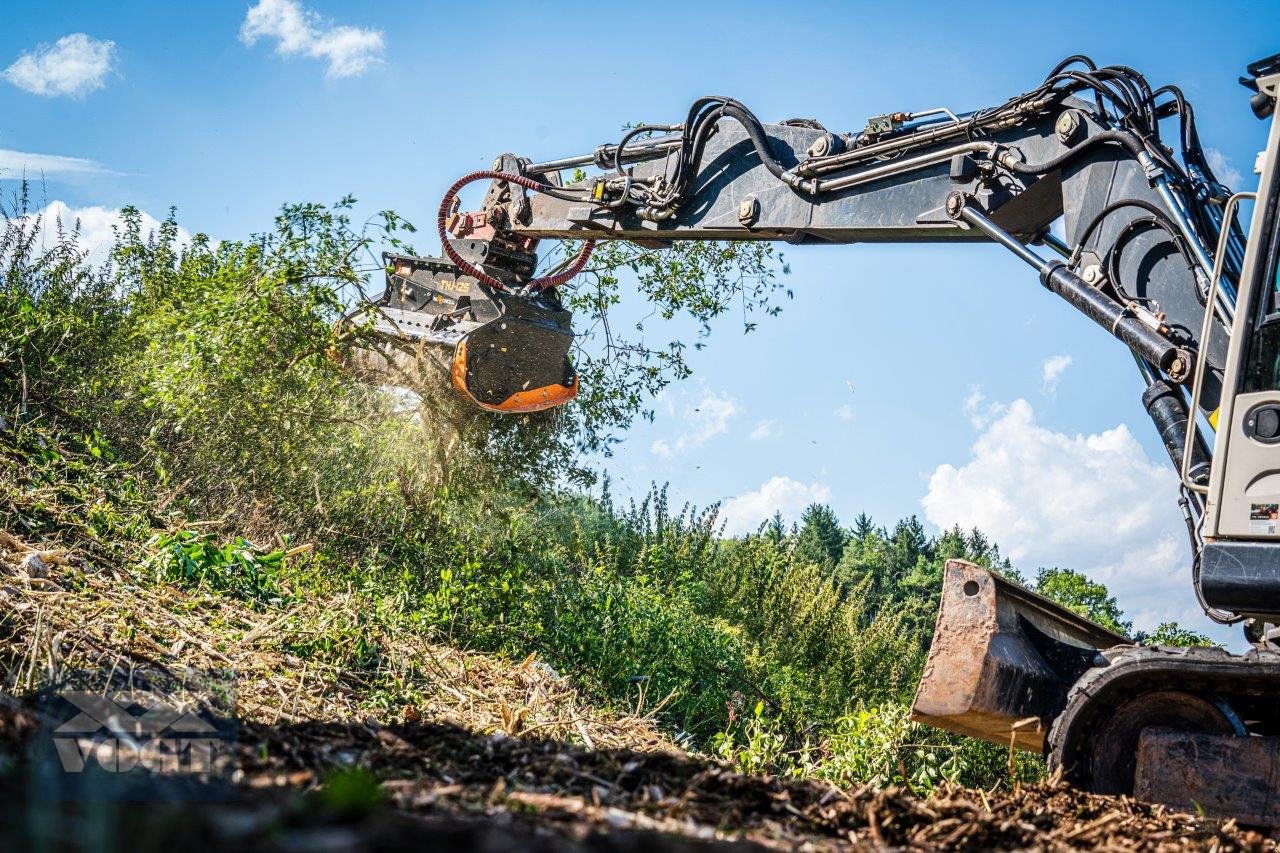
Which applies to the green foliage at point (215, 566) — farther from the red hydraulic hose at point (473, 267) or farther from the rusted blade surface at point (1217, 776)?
the rusted blade surface at point (1217, 776)

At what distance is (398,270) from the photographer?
29.6 feet

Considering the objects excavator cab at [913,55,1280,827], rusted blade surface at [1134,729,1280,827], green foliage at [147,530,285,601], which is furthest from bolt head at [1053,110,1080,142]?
green foliage at [147,530,285,601]

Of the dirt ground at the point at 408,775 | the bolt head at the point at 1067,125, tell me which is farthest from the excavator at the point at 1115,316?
the dirt ground at the point at 408,775

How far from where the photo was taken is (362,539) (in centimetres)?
854

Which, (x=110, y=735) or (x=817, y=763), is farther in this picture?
(x=817, y=763)

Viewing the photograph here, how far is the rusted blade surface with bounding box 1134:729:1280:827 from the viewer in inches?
183

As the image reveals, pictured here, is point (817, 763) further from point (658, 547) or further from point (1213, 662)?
point (658, 547)

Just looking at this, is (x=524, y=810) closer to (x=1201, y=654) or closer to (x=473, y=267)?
(x=1201, y=654)

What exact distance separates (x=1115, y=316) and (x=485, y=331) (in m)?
4.54

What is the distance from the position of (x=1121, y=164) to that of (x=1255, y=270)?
1029 mm

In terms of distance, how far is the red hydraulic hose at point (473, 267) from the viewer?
8227mm

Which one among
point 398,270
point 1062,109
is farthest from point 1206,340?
point 398,270

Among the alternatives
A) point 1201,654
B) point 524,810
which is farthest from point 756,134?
point 524,810

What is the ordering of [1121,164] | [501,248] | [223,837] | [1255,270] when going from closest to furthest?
[223,837] → [1255,270] → [1121,164] → [501,248]
